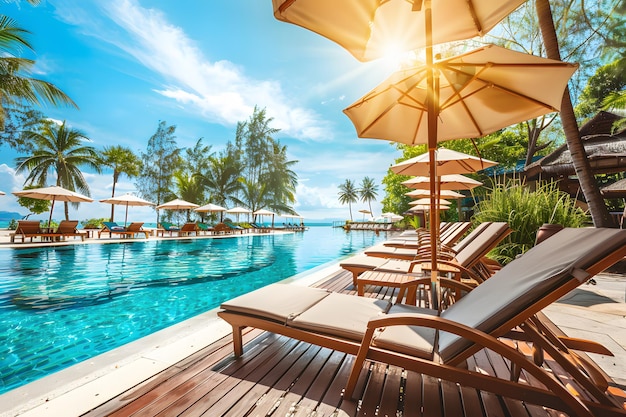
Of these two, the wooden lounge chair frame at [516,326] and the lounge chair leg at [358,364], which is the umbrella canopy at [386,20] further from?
the lounge chair leg at [358,364]

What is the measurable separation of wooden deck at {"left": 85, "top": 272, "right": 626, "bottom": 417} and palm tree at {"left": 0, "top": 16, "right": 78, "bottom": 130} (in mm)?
15587

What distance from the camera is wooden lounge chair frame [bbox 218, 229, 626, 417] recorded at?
45.1 inches

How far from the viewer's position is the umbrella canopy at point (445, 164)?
4781mm

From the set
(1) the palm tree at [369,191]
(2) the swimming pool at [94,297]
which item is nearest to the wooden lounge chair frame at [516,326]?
(2) the swimming pool at [94,297]

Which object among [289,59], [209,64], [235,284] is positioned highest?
[209,64]

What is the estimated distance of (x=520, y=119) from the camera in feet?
10.6

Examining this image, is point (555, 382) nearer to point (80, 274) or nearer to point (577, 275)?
point (577, 275)

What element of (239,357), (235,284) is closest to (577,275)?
(239,357)

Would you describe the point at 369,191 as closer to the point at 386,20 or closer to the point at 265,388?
the point at 386,20

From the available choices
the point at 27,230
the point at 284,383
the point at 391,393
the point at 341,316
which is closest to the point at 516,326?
the point at 391,393

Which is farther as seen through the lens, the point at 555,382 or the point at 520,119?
the point at 520,119

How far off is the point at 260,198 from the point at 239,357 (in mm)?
29383

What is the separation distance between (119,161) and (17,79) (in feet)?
40.2

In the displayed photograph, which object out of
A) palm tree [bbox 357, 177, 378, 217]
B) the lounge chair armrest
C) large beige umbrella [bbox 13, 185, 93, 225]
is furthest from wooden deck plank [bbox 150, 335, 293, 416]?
palm tree [bbox 357, 177, 378, 217]
